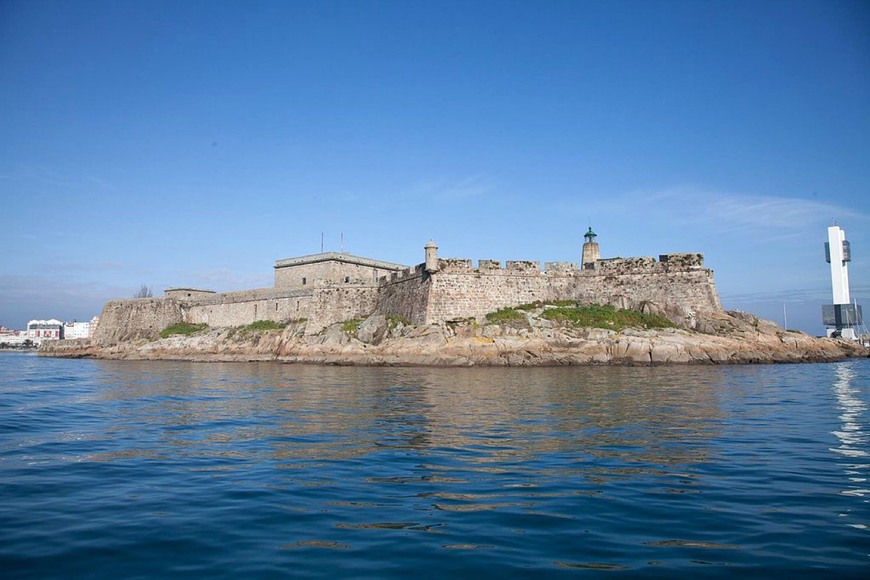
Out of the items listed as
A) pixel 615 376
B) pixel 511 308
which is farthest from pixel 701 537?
pixel 511 308

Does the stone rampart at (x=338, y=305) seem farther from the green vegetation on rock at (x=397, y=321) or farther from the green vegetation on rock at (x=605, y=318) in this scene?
the green vegetation on rock at (x=605, y=318)

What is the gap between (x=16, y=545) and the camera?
16.3 ft

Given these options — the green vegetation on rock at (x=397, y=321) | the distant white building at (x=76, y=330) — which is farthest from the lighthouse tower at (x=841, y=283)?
the distant white building at (x=76, y=330)

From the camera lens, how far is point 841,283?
2238 inches

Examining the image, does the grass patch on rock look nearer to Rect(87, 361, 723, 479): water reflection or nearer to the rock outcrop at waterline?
the rock outcrop at waterline

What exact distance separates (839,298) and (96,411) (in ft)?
208

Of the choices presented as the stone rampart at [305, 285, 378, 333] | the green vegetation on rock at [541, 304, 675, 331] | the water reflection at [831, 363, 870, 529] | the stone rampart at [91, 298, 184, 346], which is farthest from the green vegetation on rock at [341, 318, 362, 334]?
the water reflection at [831, 363, 870, 529]

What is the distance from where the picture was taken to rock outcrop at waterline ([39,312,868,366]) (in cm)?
3016

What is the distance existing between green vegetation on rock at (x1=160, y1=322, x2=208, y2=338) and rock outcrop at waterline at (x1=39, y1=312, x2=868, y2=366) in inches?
782

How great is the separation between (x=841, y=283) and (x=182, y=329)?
61.9 m

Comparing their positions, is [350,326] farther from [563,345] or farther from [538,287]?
[563,345]

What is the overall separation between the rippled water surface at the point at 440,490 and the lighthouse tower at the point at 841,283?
170ft

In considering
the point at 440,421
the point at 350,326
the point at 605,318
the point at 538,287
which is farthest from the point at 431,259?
→ the point at 440,421

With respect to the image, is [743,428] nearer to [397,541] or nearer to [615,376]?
[397,541]
